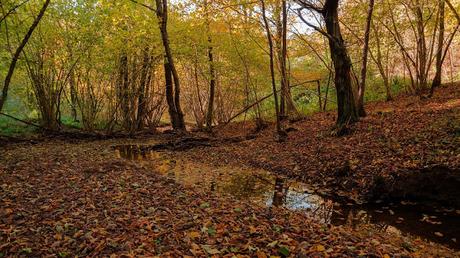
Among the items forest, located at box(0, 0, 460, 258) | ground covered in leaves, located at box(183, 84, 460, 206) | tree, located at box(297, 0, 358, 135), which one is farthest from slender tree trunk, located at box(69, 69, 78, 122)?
tree, located at box(297, 0, 358, 135)

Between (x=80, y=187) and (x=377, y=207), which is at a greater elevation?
(x=80, y=187)

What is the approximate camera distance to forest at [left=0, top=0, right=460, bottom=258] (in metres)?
4.60

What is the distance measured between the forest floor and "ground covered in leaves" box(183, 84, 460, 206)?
3 centimetres

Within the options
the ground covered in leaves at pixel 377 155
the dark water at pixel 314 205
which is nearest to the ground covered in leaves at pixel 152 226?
the dark water at pixel 314 205

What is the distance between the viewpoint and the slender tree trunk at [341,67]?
34.8 feet

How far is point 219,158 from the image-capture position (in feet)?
37.2

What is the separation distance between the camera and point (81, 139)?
15.1 metres

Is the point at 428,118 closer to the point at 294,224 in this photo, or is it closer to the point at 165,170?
the point at 294,224

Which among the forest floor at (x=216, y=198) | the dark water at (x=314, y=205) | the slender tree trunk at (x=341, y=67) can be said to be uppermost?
the slender tree trunk at (x=341, y=67)

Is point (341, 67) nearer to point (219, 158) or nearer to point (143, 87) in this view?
point (219, 158)

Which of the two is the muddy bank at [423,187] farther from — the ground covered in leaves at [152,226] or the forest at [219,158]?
the ground covered in leaves at [152,226]

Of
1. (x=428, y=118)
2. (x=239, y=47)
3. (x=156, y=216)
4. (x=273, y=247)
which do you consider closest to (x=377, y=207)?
(x=273, y=247)

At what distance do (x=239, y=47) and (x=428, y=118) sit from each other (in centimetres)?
958

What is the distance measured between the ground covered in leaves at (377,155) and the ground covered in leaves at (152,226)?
77.1 inches
